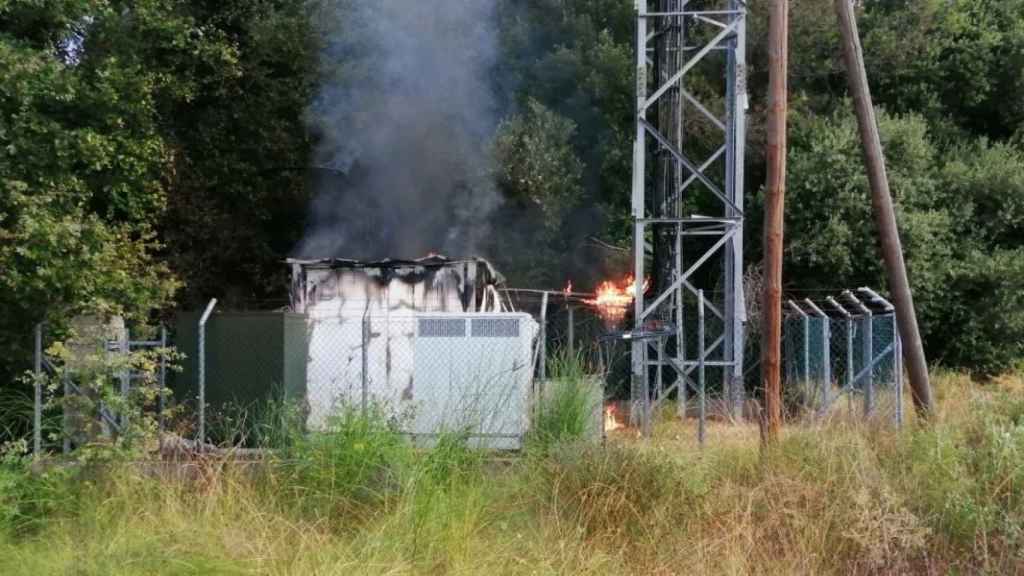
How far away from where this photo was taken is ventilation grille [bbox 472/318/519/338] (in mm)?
11727

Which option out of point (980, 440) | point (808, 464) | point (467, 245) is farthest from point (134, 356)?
point (467, 245)

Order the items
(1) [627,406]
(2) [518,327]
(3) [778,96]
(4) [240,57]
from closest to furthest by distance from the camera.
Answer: (3) [778,96]
(2) [518,327]
(1) [627,406]
(4) [240,57]

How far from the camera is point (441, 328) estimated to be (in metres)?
11.9

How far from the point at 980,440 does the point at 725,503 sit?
2.45 m

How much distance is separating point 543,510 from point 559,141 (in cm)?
1304

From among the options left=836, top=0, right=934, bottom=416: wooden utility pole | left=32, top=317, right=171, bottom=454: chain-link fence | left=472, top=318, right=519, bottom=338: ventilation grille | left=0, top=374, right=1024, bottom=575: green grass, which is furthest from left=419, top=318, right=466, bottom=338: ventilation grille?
left=836, top=0, right=934, bottom=416: wooden utility pole

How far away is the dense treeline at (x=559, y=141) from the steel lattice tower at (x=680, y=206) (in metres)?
1.45

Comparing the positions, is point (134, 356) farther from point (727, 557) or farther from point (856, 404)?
point (856, 404)

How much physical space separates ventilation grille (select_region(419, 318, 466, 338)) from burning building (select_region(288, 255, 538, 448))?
1 cm

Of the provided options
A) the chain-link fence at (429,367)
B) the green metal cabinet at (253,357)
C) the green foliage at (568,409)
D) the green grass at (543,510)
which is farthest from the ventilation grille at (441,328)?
the green grass at (543,510)

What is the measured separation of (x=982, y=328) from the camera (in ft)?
58.3

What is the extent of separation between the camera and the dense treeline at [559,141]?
618 inches

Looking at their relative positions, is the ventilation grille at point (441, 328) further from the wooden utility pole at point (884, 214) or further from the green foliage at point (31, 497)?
the wooden utility pole at point (884, 214)

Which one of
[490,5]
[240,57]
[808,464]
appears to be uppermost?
[490,5]
